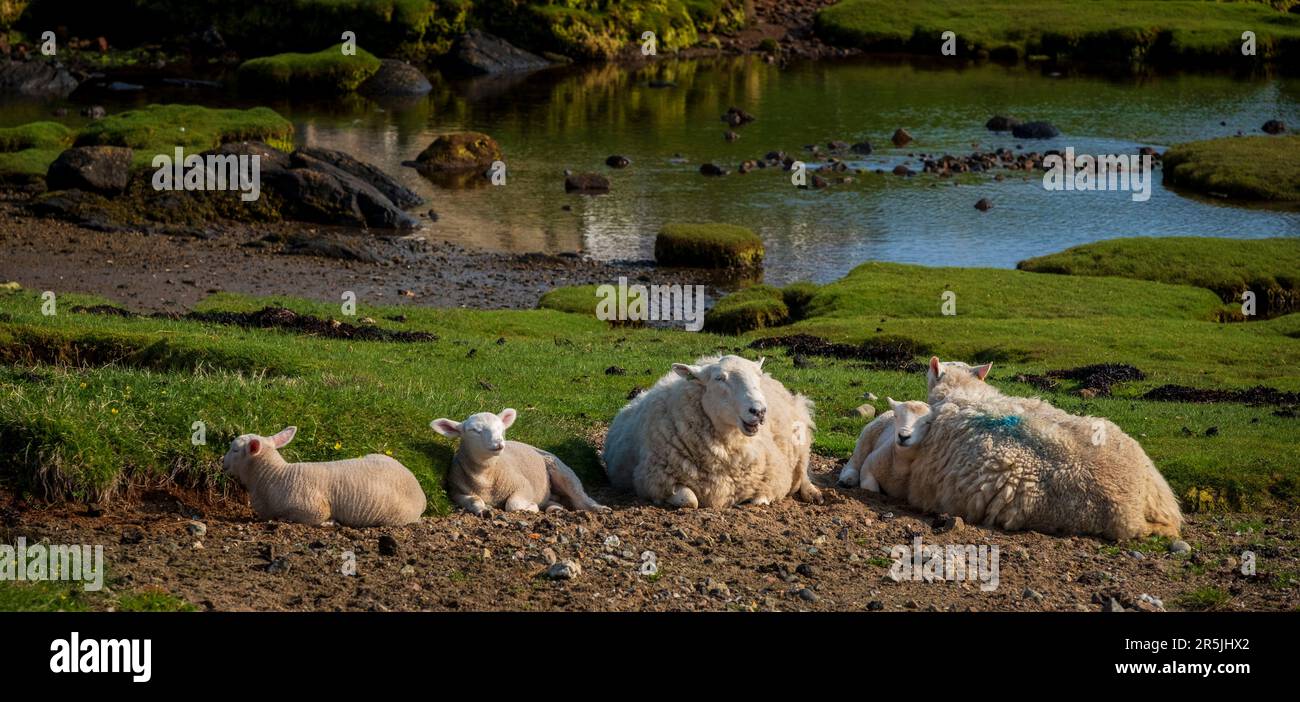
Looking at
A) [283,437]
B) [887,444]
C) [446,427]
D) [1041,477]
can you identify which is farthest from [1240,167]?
[283,437]

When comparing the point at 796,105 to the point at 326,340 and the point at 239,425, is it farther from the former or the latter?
the point at 239,425

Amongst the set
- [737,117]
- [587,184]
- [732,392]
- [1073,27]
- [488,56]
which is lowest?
[732,392]

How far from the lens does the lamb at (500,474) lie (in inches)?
509

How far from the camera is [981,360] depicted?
89.4ft

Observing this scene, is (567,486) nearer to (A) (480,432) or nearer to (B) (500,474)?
(B) (500,474)

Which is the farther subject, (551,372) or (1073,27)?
(1073,27)

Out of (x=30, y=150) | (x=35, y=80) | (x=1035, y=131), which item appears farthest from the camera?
(x=35, y=80)

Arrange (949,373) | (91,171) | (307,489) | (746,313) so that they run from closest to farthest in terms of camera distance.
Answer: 1. (307,489)
2. (949,373)
3. (746,313)
4. (91,171)

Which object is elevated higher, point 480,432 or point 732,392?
point 732,392

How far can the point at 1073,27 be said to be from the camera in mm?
95938

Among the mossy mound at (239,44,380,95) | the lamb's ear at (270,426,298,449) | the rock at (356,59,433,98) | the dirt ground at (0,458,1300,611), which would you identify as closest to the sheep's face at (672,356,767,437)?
the dirt ground at (0,458,1300,611)

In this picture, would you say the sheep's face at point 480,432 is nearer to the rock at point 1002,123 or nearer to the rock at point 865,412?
the rock at point 865,412

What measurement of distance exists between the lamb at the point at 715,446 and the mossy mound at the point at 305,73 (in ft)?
217

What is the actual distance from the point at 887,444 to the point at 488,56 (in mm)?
73948
